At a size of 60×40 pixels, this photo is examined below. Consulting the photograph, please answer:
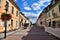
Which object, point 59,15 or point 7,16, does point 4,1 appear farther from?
point 59,15

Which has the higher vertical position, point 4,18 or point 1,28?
point 4,18

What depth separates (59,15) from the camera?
79.3 feet

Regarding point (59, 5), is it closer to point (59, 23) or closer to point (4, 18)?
point (59, 23)

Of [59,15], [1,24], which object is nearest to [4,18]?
[1,24]

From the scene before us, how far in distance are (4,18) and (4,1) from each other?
21.7 ft

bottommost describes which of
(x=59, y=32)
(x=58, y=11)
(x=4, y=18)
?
(x=59, y=32)

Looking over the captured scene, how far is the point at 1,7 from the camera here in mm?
19359

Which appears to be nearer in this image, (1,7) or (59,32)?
(59,32)

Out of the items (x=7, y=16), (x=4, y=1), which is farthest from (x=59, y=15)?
(x=7, y=16)

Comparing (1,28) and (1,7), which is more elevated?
(1,7)

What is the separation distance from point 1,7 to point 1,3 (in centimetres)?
Answer: 58

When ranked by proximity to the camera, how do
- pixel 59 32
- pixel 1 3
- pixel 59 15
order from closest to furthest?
pixel 59 32
pixel 1 3
pixel 59 15

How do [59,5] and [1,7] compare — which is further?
[59,5]

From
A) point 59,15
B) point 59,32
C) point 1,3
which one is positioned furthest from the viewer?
point 59,15
